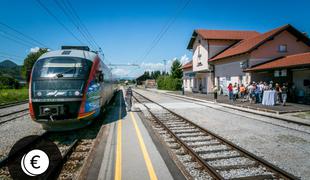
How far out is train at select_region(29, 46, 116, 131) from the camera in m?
7.50

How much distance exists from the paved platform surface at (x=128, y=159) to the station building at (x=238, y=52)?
1624 cm

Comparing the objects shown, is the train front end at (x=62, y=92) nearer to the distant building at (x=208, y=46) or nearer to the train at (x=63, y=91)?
the train at (x=63, y=91)

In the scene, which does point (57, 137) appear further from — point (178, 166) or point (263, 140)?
point (263, 140)

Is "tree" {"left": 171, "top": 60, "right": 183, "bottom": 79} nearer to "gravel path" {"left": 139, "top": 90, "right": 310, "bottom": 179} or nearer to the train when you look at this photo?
"gravel path" {"left": 139, "top": 90, "right": 310, "bottom": 179}

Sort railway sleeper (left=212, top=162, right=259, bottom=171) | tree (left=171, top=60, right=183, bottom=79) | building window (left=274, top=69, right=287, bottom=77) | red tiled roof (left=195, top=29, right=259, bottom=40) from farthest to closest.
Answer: tree (left=171, top=60, right=183, bottom=79)
red tiled roof (left=195, top=29, right=259, bottom=40)
building window (left=274, top=69, right=287, bottom=77)
railway sleeper (left=212, top=162, right=259, bottom=171)

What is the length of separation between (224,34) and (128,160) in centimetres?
3036

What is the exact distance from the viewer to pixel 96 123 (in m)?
10.6

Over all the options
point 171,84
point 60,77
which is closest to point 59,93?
point 60,77

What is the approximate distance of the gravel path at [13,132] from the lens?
23.0ft

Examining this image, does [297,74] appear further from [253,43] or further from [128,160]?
[128,160]

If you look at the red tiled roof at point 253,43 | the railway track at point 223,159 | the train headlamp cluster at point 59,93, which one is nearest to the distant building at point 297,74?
the red tiled roof at point 253,43

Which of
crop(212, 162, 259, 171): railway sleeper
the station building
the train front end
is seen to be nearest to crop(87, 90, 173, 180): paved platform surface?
crop(212, 162, 259, 171): railway sleeper

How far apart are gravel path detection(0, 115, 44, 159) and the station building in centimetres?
1812

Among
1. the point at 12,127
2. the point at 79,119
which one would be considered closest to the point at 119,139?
the point at 79,119
